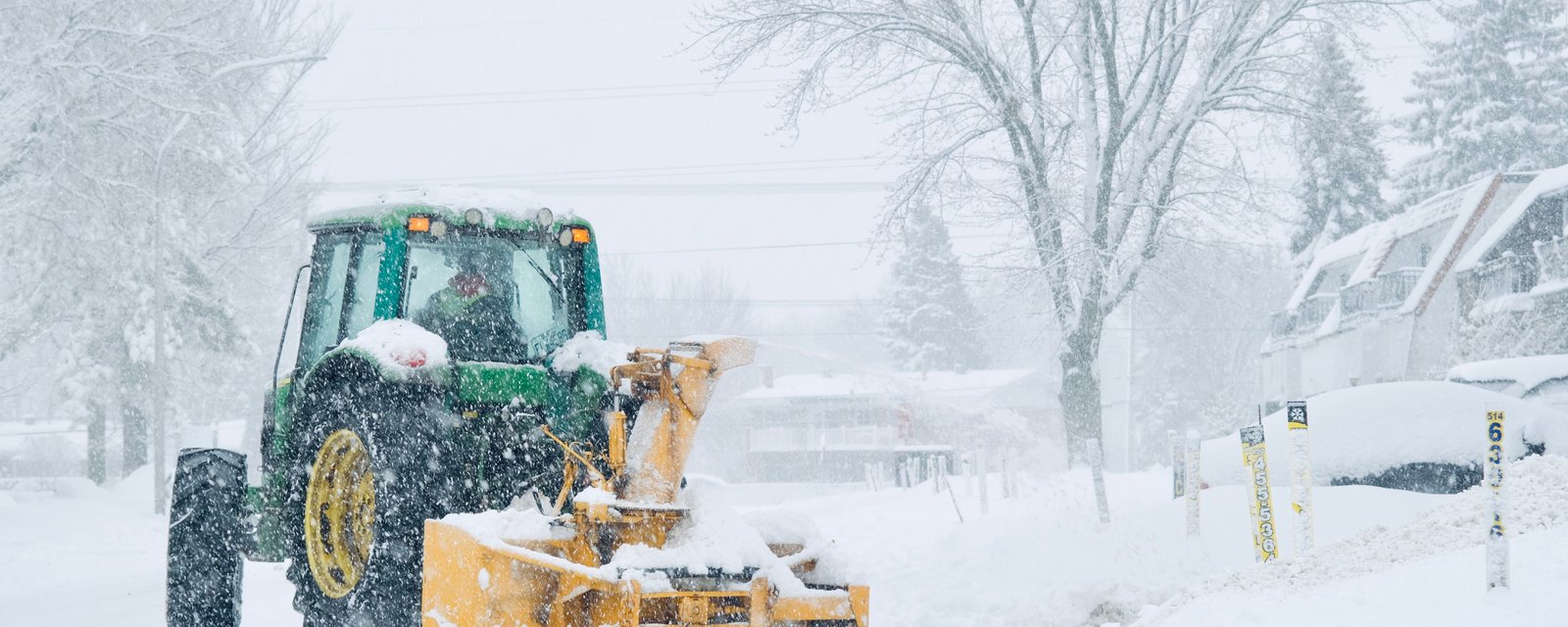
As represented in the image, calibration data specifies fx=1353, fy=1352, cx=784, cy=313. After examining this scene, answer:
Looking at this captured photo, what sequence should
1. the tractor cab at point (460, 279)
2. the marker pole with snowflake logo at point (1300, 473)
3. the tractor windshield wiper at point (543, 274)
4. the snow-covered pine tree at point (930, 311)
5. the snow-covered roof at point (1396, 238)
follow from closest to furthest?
the tractor cab at point (460, 279)
the tractor windshield wiper at point (543, 274)
the marker pole with snowflake logo at point (1300, 473)
the snow-covered roof at point (1396, 238)
the snow-covered pine tree at point (930, 311)

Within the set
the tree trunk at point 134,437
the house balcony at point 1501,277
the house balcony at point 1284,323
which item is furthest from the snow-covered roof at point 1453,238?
the tree trunk at point 134,437

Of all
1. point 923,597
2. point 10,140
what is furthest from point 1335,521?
point 10,140

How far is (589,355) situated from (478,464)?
0.69 metres

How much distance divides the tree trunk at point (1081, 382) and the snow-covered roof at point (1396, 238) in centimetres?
1749

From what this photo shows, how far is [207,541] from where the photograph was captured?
662 centimetres

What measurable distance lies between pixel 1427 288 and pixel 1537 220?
334 centimetres

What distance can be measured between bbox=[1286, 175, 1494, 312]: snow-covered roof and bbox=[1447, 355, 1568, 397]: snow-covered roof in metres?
14.1

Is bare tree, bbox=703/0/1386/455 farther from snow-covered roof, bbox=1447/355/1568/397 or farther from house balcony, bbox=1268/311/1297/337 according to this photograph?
house balcony, bbox=1268/311/1297/337

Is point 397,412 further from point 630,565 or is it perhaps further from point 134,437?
point 134,437

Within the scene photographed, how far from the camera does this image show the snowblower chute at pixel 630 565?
4586 millimetres

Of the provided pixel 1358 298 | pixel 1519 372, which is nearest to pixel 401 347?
pixel 1519 372

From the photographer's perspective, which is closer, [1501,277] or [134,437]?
[134,437]

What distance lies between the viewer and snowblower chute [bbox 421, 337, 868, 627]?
15.0 feet

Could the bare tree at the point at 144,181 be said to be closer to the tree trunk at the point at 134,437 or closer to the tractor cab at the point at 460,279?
the tree trunk at the point at 134,437
